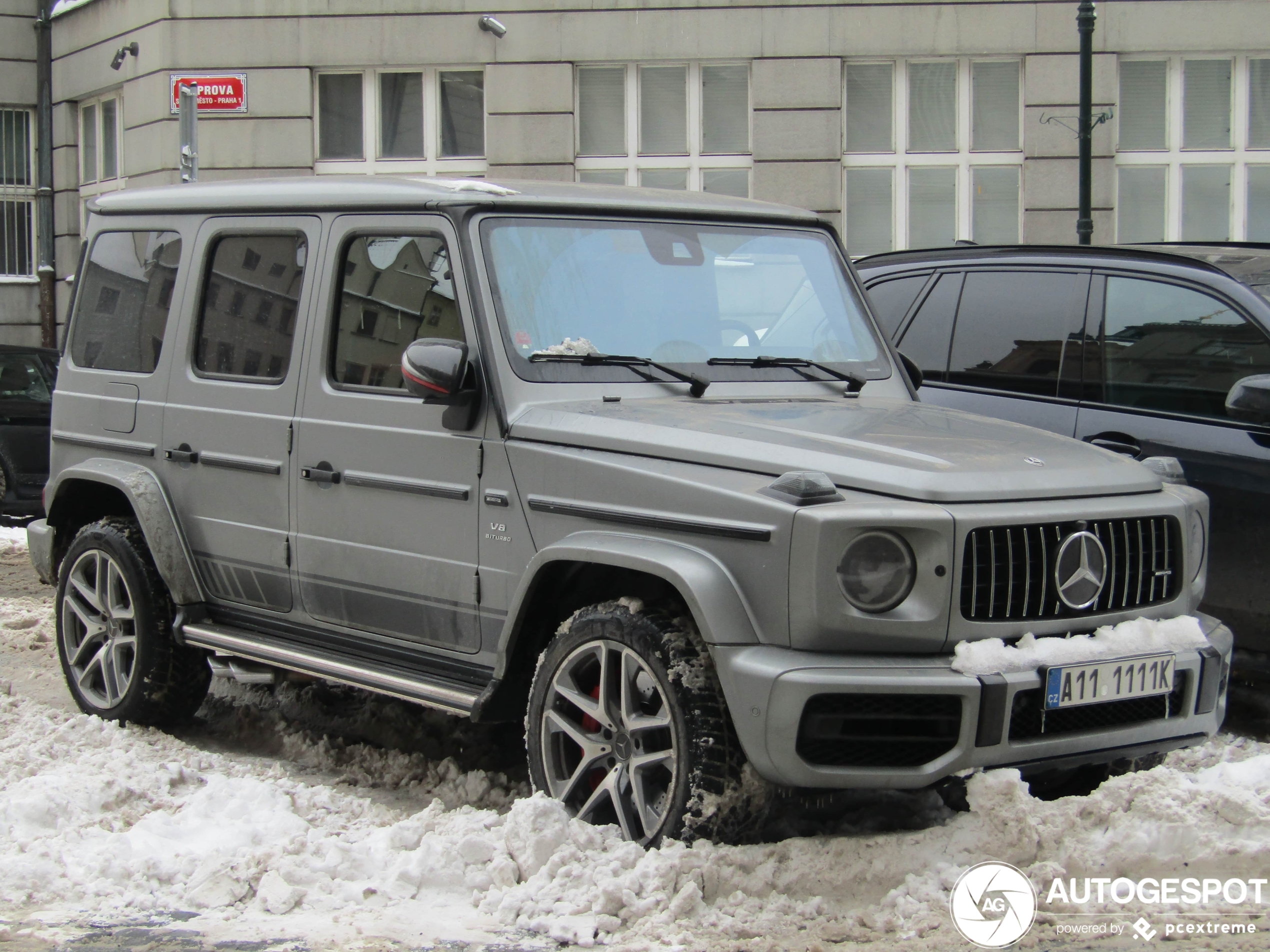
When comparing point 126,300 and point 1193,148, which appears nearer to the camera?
point 126,300

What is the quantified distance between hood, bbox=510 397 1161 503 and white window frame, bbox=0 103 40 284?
65.7 ft

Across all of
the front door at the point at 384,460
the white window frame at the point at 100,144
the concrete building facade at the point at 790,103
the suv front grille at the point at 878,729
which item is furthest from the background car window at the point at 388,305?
the white window frame at the point at 100,144

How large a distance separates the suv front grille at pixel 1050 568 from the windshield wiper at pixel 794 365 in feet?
3.99

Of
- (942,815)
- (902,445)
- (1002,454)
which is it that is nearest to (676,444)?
(902,445)

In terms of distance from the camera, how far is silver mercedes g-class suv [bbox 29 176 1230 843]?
3807 mm

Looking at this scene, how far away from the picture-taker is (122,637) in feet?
19.9

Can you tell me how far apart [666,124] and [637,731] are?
49.6 ft

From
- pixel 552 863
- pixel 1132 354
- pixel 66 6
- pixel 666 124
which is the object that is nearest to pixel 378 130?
pixel 666 124

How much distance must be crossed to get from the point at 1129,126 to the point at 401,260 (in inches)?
582

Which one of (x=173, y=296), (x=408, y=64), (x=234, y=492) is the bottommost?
(x=234, y=492)

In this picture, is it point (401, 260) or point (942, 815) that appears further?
point (401, 260)

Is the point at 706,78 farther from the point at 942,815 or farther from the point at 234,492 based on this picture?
the point at 942,815

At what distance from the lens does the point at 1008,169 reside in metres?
18.1

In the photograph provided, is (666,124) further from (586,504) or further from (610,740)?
(610,740)
